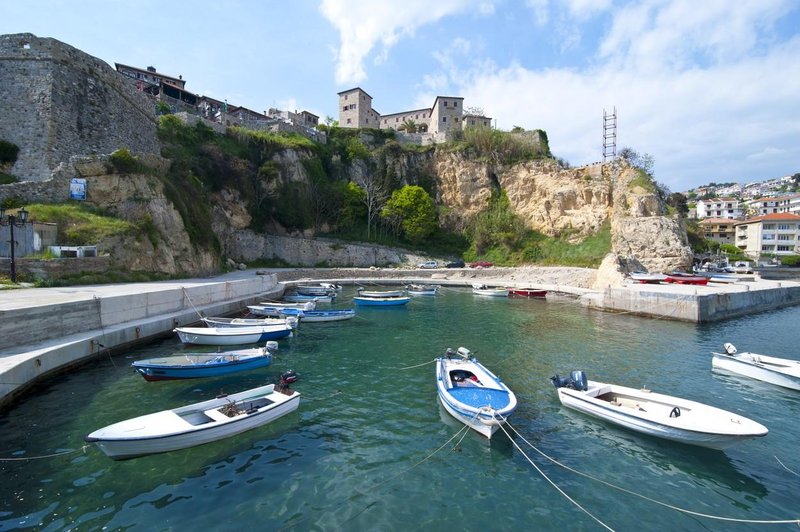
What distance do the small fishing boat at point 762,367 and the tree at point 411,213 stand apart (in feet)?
138

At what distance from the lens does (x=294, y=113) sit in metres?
74.2

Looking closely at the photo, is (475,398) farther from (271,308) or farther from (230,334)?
(271,308)

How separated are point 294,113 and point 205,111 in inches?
739

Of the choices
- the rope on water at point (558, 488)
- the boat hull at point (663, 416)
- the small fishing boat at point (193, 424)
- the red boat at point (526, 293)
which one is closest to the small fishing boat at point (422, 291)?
the red boat at point (526, 293)

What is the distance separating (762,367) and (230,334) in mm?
20608

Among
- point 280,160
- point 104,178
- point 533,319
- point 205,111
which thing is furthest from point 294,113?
point 533,319

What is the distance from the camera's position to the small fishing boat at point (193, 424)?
24.7 ft

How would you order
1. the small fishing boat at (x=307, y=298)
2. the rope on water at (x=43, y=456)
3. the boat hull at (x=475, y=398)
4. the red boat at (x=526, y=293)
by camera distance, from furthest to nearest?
the red boat at (x=526, y=293) < the small fishing boat at (x=307, y=298) < the boat hull at (x=475, y=398) < the rope on water at (x=43, y=456)

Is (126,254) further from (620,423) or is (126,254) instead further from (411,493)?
(620,423)

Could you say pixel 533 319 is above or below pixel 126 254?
below

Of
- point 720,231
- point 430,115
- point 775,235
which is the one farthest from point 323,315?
point 720,231

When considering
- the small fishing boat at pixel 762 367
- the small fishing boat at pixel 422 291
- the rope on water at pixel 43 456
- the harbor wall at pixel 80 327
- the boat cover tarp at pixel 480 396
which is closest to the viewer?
the rope on water at pixel 43 456

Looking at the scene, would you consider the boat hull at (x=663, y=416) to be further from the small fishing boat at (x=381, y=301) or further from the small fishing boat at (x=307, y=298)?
the small fishing boat at (x=307, y=298)

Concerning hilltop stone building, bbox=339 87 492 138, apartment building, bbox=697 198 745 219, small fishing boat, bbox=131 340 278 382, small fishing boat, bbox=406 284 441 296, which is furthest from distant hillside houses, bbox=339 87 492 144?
apartment building, bbox=697 198 745 219
